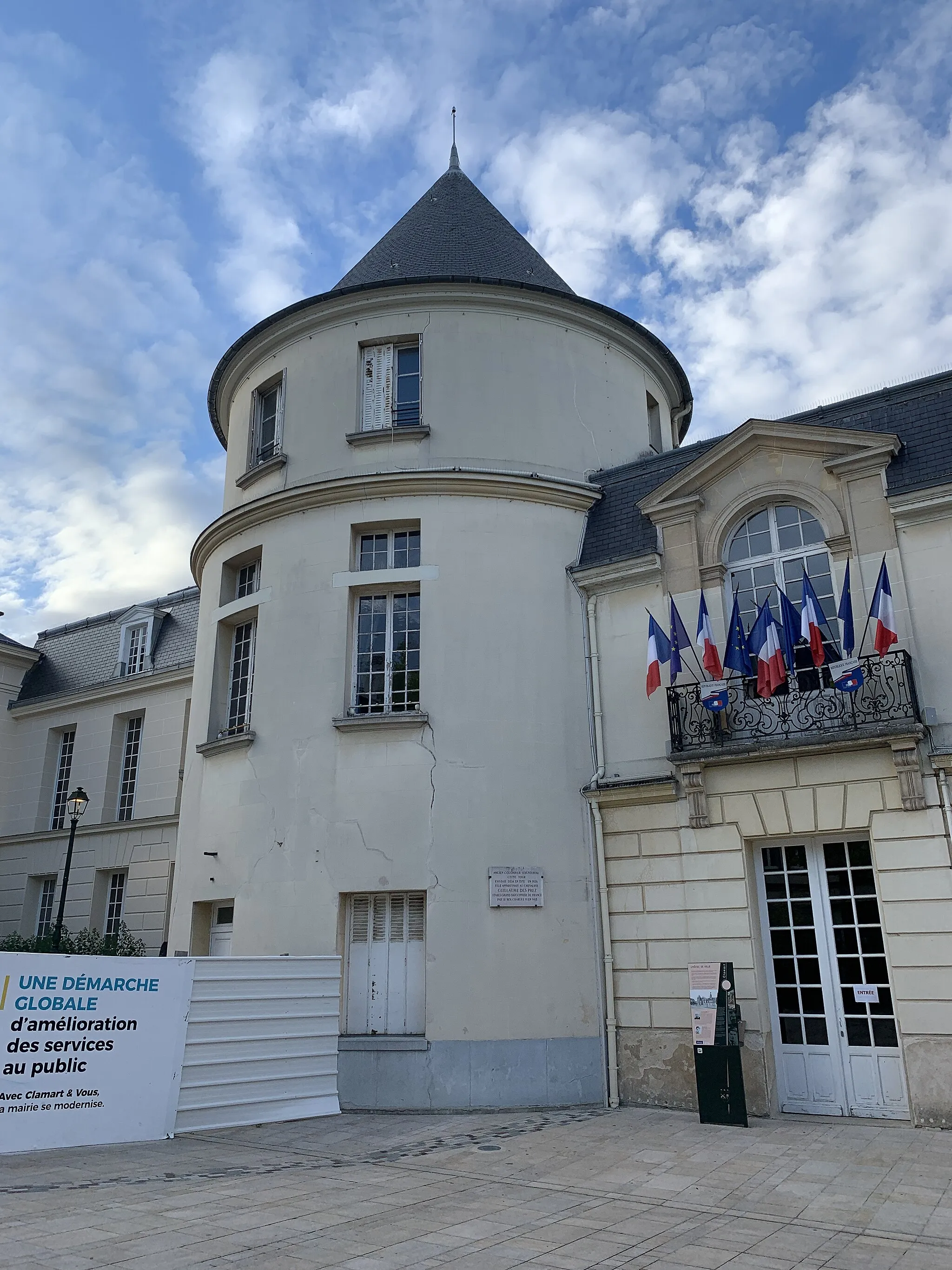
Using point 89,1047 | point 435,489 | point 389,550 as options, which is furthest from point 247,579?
point 89,1047

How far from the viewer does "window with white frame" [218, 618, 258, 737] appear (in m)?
14.9

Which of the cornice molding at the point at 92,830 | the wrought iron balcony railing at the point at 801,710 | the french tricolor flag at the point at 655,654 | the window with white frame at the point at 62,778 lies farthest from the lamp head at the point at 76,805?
the wrought iron balcony railing at the point at 801,710

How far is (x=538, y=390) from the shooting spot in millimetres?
15305

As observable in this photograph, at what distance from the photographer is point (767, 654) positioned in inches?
467

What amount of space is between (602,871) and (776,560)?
15.3 feet

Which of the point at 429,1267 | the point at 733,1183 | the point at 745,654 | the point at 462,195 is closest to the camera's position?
the point at 429,1267

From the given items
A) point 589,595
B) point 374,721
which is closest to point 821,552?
point 589,595

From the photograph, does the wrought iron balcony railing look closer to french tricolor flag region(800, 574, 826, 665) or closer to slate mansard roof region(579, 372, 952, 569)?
french tricolor flag region(800, 574, 826, 665)

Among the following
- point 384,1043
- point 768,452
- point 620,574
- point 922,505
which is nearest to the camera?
point 922,505

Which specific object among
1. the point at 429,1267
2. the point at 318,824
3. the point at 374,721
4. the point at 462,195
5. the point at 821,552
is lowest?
the point at 429,1267

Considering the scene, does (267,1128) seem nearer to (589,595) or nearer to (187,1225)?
(187,1225)

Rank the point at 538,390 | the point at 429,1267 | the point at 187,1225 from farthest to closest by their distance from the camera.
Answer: the point at 538,390
the point at 187,1225
the point at 429,1267

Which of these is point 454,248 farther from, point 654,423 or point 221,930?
point 221,930

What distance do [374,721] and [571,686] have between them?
110 inches
